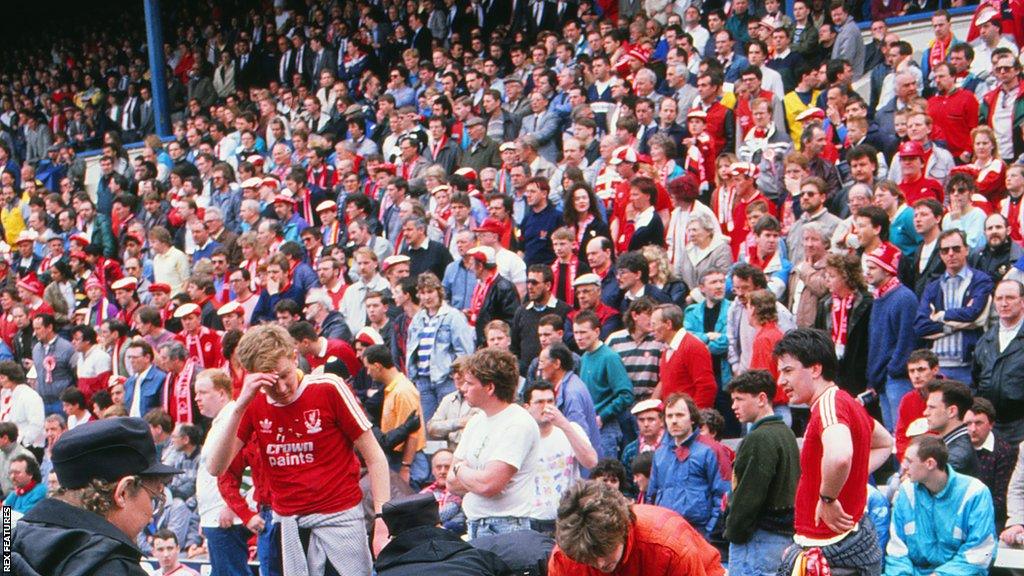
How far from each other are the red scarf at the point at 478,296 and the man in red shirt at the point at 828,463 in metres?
6.19

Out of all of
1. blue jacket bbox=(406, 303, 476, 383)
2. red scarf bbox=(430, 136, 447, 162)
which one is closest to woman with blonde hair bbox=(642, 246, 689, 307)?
blue jacket bbox=(406, 303, 476, 383)

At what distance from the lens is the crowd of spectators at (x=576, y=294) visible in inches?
257

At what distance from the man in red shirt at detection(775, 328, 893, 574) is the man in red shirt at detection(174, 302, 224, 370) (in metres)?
8.07

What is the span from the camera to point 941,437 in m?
7.99

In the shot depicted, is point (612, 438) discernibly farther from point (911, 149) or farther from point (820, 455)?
point (820, 455)

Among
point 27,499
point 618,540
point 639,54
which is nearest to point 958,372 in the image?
point 618,540

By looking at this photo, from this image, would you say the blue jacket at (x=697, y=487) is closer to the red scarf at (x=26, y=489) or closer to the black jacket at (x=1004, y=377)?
the black jacket at (x=1004, y=377)

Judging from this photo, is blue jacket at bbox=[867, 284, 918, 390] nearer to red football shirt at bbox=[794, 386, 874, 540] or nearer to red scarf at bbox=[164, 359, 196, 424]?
red football shirt at bbox=[794, 386, 874, 540]

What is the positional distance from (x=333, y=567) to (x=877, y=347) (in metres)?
4.43

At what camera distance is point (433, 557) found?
5316 millimetres

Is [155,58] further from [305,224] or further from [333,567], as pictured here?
[333,567]

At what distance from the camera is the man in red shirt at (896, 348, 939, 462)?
8.56 metres

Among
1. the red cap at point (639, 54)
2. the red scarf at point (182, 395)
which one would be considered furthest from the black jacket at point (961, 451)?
the red cap at point (639, 54)

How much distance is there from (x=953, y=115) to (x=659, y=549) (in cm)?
870
